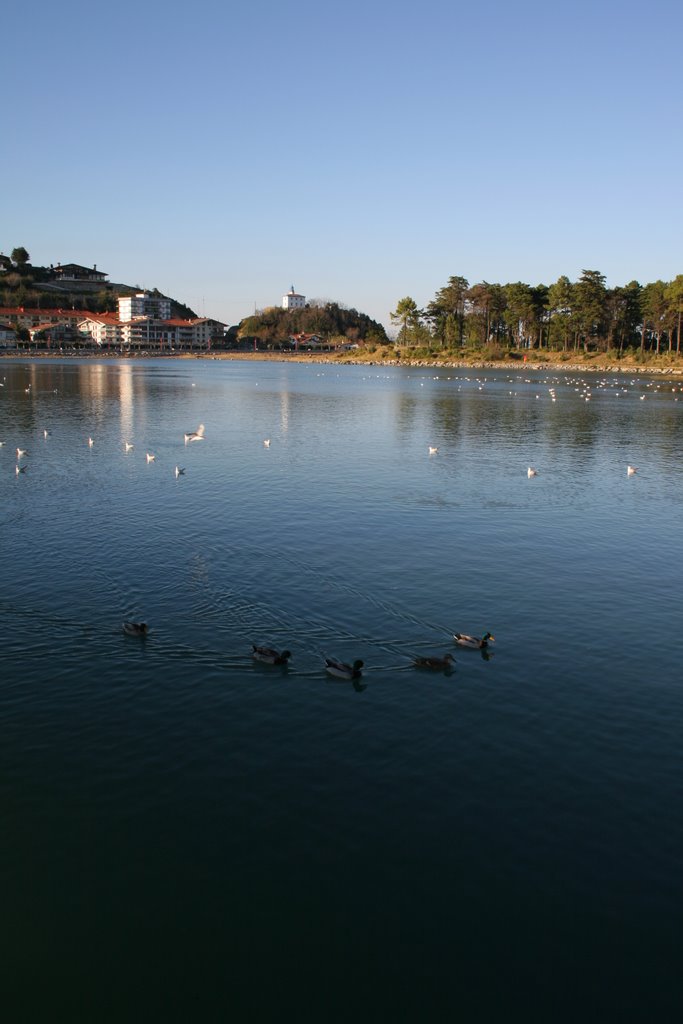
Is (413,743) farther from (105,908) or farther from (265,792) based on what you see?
(105,908)

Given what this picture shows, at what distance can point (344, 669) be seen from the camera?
56.0 feet

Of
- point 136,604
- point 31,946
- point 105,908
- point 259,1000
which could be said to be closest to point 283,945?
point 259,1000

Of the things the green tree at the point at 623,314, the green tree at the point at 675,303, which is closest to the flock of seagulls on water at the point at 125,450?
the green tree at the point at 675,303

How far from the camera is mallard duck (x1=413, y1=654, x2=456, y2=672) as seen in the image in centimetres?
1770

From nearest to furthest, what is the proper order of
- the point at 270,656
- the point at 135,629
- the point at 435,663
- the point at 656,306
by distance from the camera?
1. the point at 270,656
2. the point at 435,663
3. the point at 135,629
4. the point at 656,306

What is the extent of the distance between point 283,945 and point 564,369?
156 m

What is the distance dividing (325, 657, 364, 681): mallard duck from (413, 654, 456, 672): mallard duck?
5.24 ft

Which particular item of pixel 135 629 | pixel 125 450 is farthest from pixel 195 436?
pixel 135 629

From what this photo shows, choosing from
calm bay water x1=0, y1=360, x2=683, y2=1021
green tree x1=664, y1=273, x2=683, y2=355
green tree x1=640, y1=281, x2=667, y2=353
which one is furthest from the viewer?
green tree x1=640, y1=281, x2=667, y2=353

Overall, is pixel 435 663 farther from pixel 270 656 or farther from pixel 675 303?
pixel 675 303

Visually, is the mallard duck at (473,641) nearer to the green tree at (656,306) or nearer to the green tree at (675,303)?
the green tree at (675,303)

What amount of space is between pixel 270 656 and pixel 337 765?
13.5 feet

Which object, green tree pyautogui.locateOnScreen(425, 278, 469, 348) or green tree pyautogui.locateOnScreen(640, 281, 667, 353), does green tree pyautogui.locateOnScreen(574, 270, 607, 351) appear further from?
green tree pyautogui.locateOnScreen(425, 278, 469, 348)

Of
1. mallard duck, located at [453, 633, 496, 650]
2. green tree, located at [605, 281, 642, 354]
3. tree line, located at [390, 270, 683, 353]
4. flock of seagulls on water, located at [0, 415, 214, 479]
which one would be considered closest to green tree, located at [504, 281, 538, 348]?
tree line, located at [390, 270, 683, 353]
